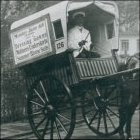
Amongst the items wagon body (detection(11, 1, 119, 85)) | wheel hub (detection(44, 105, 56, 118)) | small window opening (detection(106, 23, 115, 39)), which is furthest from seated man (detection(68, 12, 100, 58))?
wheel hub (detection(44, 105, 56, 118))

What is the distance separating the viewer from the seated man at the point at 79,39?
8961 mm

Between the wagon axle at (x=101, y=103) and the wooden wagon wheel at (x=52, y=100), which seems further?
the wagon axle at (x=101, y=103)

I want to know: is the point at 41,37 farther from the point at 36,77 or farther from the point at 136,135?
the point at 136,135

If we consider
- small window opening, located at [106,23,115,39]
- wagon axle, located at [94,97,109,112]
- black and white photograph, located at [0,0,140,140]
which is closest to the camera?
black and white photograph, located at [0,0,140,140]

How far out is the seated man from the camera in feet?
29.4

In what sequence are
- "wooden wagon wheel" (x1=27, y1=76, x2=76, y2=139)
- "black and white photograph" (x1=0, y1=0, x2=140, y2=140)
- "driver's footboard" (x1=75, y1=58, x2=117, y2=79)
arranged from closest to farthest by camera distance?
1. "black and white photograph" (x1=0, y1=0, x2=140, y2=140)
2. "wooden wagon wheel" (x1=27, y1=76, x2=76, y2=139)
3. "driver's footboard" (x1=75, y1=58, x2=117, y2=79)

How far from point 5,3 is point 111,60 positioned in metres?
7.88

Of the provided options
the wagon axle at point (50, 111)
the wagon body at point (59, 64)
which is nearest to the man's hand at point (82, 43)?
the wagon body at point (59, 64)

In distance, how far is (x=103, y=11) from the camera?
9.46 metres

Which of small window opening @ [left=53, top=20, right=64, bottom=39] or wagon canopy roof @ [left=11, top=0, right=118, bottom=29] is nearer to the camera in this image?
wagon canopy roof @ [left=11, top=0, right=118, bottom=29]

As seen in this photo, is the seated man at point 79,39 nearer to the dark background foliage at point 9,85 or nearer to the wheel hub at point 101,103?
the wheel hub at point 101,103

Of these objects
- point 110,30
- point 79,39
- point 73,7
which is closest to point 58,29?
point 73,7

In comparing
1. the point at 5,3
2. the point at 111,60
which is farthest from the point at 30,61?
the point at 5,3

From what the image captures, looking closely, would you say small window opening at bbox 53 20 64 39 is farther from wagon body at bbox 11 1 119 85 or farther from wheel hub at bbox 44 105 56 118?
wheel hub at bbox 44 105 56 118
